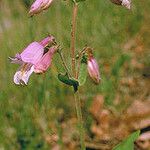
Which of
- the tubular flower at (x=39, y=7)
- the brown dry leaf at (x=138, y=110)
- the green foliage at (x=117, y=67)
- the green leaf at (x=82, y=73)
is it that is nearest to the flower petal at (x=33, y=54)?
the tubular flower at (x=39, y=7)

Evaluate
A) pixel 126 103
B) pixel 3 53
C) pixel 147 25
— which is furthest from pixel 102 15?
pixel 126 103

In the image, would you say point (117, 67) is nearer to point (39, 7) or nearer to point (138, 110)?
point (138, 110)

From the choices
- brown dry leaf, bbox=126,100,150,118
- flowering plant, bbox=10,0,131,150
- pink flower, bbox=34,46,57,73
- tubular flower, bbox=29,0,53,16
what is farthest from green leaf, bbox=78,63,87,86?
brown dry leaf, bbox=126,100,150,118

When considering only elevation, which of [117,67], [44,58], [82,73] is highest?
[44,58]

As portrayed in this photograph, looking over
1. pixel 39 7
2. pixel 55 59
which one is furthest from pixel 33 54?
pixel 55 59

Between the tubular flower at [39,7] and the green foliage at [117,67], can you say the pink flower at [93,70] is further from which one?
the green foliage at [117,67]

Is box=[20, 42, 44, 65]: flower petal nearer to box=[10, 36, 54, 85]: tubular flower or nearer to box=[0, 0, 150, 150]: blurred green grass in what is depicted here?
box=[10, 36, 54, 85]: tubular flower
